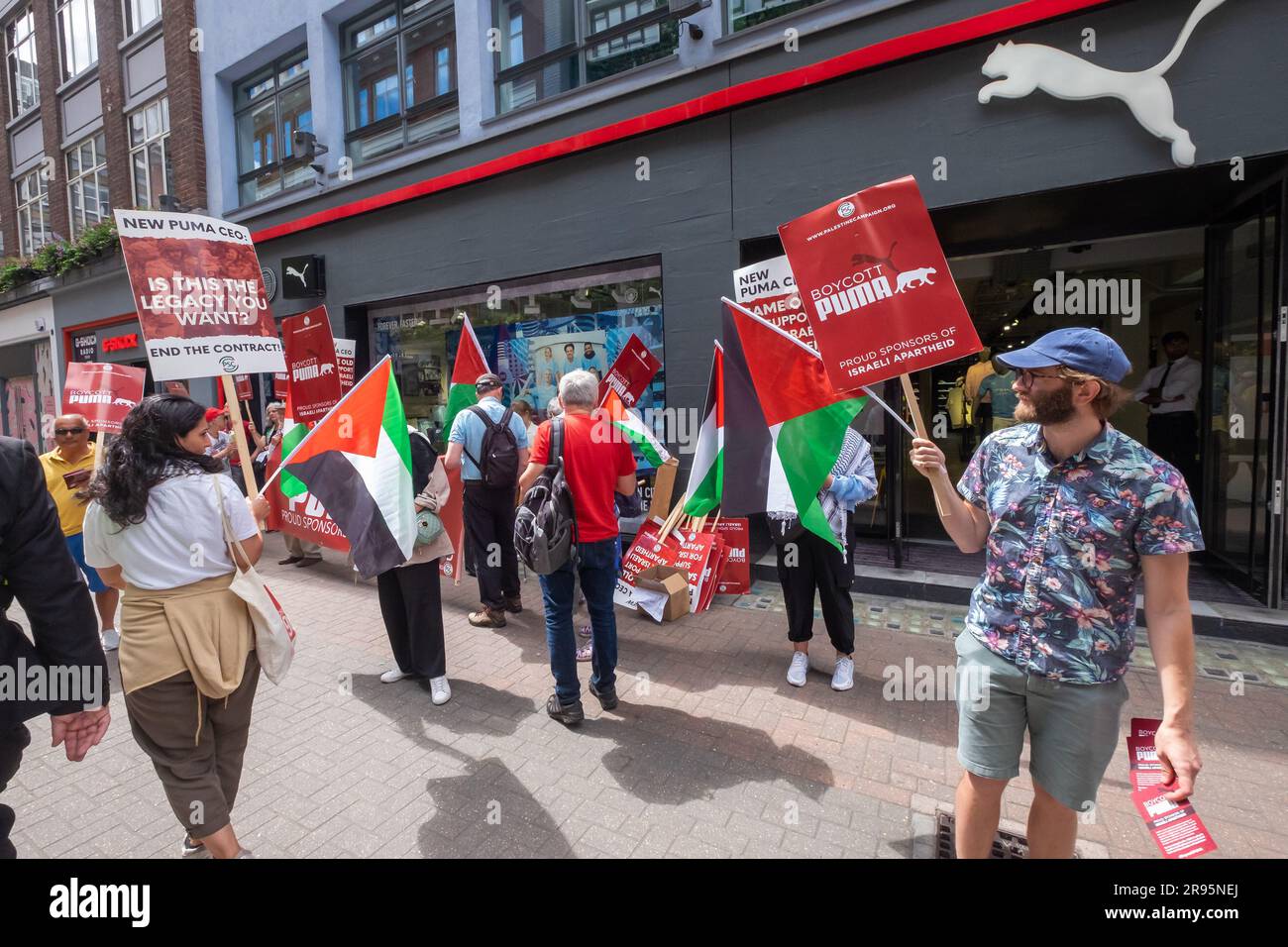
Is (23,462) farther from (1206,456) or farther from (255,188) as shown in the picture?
(255,188)

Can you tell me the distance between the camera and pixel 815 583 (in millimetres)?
4555

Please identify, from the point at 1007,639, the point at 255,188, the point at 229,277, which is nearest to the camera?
the point at 1007,639

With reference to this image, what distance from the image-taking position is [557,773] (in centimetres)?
343

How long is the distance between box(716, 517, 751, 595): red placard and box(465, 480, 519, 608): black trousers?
2.02 m

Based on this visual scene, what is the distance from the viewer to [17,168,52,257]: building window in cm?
1698

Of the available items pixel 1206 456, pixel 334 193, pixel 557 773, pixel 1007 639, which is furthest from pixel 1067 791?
pixel 334 193

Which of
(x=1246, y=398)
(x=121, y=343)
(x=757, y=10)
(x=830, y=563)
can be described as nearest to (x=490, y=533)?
(x=830, y=563)

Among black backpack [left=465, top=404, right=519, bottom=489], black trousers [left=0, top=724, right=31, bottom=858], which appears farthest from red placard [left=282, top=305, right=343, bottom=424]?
black trousers [left=0, top=724, right=31, bottom=858]

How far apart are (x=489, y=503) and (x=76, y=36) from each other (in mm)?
18972

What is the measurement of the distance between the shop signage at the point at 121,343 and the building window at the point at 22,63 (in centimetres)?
804

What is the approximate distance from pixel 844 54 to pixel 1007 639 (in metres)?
5.81

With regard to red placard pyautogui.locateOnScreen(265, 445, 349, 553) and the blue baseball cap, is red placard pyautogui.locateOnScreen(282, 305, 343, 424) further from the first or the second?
the blue baseball cap

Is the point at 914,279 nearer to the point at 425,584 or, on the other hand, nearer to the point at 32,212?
the point at 425,584

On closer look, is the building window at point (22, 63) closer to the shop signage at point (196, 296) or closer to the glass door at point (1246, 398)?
the shop signage at point (196, 296)
